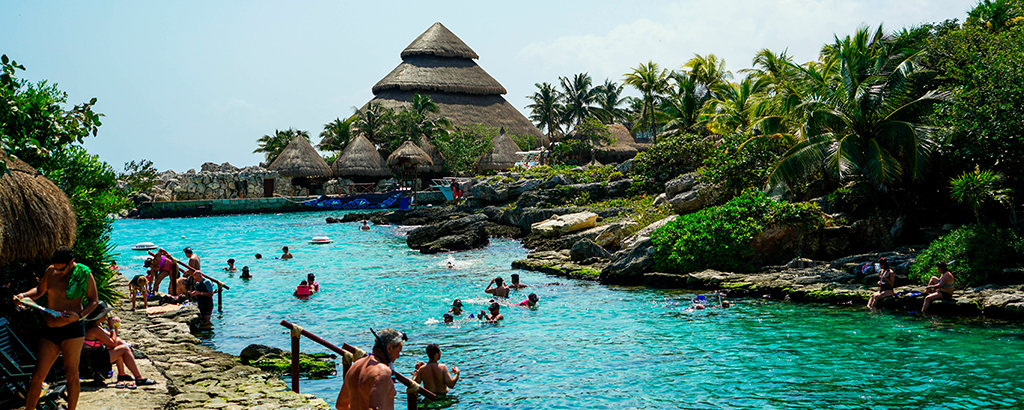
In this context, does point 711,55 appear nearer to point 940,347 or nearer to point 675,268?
point 675,268

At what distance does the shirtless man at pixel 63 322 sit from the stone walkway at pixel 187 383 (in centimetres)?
82

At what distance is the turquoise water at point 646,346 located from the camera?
32.0 ft

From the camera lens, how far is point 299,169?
195ft

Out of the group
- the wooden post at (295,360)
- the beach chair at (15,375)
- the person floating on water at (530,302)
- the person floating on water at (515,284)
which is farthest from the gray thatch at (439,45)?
the beach chair at (15,375)

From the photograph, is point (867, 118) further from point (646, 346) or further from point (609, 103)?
point (609, 103)

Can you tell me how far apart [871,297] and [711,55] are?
2959cm

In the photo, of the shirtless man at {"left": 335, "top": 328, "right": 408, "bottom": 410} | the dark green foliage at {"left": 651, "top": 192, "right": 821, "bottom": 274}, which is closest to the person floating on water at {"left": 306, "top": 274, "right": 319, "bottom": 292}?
the dark green foliage at {"left": 651, "top": 192, "right": 821, "bottom": 274}

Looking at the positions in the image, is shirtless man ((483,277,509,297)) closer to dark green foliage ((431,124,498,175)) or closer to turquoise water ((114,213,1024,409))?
turquoise water ((114,213,1024,409))

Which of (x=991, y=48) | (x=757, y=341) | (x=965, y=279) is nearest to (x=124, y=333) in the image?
(x=757, y=341)

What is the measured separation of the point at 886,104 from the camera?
18562 millimetres

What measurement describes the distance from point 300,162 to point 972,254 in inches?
2090

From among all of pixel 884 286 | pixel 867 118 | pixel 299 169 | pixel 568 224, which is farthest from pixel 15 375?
pixel 299 169

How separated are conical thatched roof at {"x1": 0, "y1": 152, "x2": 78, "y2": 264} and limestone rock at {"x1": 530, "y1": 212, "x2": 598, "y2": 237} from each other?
881 inches

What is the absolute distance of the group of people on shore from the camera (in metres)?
13.8
